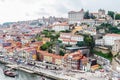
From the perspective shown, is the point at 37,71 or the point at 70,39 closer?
the point at 37,71

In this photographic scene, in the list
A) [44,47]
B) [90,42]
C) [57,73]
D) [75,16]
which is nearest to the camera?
[57,73]

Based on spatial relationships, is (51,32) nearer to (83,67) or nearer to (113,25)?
(113,25)

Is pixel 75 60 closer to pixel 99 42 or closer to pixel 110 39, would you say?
pixel 99 42

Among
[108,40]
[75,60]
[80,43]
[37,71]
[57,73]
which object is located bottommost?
[37,71]

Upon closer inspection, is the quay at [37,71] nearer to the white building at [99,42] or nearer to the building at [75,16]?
the white building at [99,42]

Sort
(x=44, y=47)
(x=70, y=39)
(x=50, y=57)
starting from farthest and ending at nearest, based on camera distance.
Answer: (x=70, y=39) < (x=44, y=47) < (x=50, y=57)

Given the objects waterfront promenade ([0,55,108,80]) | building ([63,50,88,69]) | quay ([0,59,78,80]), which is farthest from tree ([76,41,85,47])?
quay ([0,59,78,80])

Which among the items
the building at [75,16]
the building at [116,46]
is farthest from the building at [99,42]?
the building at [75,16]

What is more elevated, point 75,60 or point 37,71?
point 75,60

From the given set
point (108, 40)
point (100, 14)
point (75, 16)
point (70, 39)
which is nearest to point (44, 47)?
point (70, 39)
